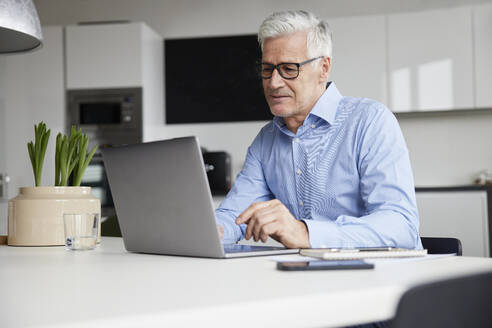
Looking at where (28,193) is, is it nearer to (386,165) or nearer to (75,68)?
(386,165)

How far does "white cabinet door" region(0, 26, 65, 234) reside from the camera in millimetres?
4555

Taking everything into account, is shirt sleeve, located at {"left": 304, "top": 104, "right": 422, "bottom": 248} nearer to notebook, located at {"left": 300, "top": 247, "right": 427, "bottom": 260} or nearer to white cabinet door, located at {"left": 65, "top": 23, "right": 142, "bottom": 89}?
notebook, located at {"left": 300, "top": 247, "right": 427, "bottom": 260}

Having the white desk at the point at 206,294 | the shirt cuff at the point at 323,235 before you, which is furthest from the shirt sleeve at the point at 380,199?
the white desk at the point at 206,294

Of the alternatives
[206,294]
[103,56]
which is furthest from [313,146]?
[103,56]

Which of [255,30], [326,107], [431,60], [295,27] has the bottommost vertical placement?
[326,107]

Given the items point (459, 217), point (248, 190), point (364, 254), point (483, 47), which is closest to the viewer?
point (364, 254)

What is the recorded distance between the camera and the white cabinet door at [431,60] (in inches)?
167

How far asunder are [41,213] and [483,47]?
11.9ft

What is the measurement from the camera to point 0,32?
1.87 metres

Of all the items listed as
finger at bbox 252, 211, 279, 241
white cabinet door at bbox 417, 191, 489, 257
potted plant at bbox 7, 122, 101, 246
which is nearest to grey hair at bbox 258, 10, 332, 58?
potted plant at bbox 7, 122, 101, 246

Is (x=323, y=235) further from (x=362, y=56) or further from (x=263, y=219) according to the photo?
(x=362, y=56)

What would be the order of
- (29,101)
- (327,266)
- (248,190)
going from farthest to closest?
(29,101), (248,190), (327,266)

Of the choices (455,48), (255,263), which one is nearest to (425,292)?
(255,263)

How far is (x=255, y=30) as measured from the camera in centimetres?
491
